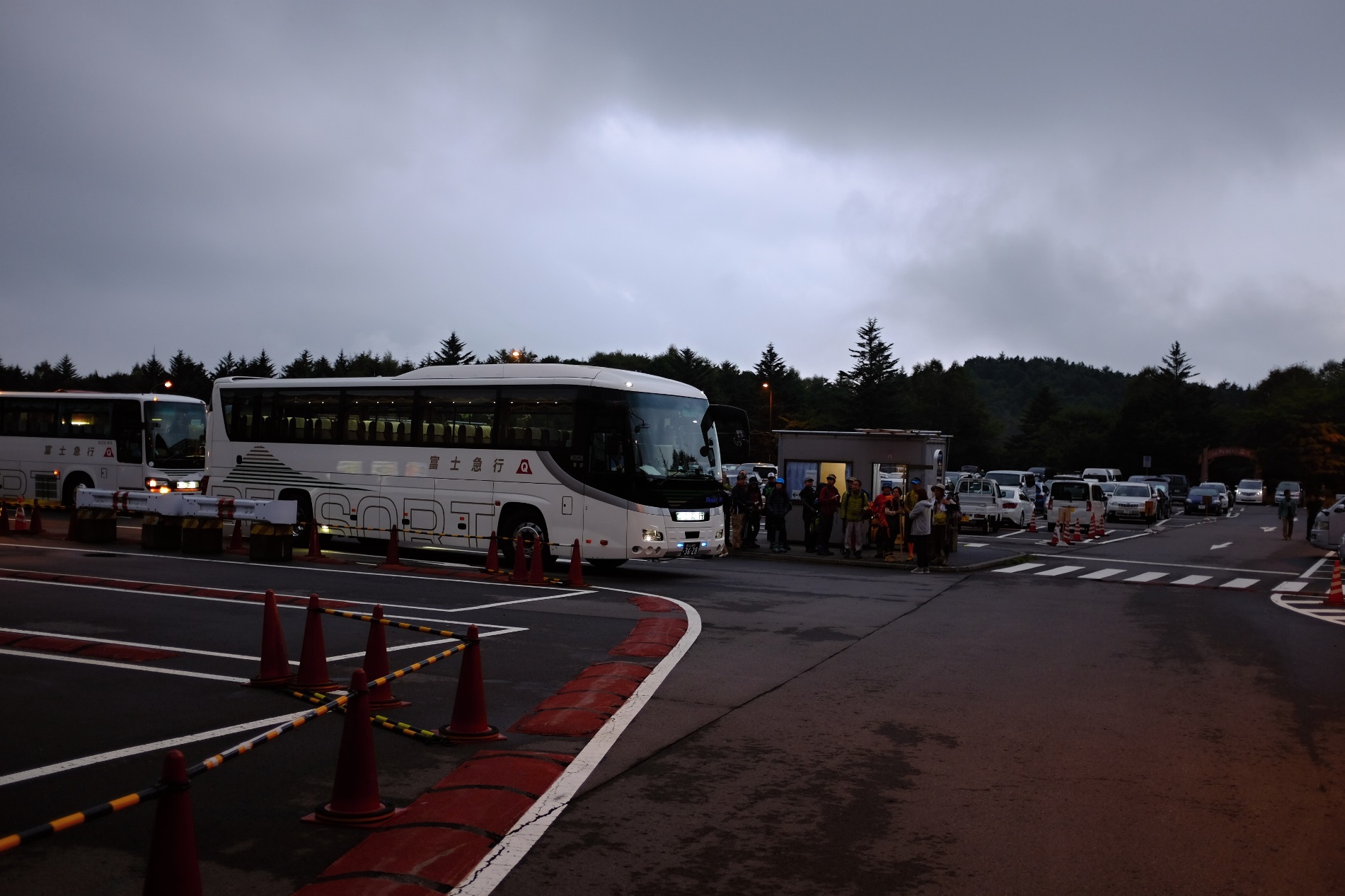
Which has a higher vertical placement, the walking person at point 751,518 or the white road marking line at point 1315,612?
the walking person at point 751,518

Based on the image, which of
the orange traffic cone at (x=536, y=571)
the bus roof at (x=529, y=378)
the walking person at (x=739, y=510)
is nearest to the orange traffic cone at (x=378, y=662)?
the orange traffic cone at (x=536, y=571)

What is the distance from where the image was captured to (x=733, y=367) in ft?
473

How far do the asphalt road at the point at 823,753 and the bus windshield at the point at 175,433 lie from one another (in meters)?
16.9

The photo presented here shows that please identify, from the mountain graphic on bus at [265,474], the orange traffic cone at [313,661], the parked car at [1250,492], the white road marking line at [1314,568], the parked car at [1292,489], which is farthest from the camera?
the parked car at [1250,492]

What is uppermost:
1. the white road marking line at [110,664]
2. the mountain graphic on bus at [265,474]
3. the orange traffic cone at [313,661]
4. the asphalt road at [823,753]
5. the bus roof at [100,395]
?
the bus roof at [100,395]

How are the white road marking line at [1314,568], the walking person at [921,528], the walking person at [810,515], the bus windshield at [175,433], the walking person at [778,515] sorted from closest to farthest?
the walking person at [921,528] < the white road marking line at [1314,568] < the walking person at [778,515] < the walking person at [810,515] < the bus windshield at [175,433]

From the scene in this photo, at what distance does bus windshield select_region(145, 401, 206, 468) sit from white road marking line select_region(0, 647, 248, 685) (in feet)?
71.3

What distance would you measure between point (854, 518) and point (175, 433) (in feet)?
64.3

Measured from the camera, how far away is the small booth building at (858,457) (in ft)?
88.3

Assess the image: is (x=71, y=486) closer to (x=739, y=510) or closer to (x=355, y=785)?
(x=739, y=510)

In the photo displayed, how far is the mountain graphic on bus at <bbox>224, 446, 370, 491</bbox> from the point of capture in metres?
22.8

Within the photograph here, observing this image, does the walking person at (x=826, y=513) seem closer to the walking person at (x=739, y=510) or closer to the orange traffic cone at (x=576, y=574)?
the walking person at (x=739, y=510)

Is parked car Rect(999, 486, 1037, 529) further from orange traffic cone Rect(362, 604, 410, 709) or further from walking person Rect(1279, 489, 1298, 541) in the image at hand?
orange traffic cone Rect(362, 604, 410, 709)

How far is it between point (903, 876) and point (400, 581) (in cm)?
1337
